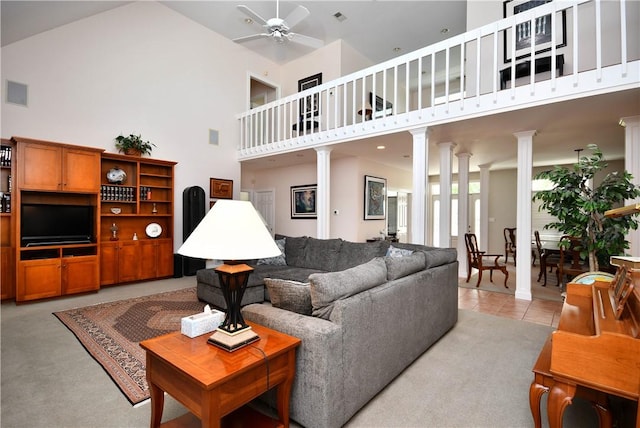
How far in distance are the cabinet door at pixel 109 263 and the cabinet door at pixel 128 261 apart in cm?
6

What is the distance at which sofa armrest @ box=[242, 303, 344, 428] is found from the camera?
1662 millimetres

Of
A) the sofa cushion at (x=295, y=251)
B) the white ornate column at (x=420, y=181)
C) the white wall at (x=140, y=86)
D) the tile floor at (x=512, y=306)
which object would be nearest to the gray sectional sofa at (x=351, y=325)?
the tile floor at (x=512, y=306)

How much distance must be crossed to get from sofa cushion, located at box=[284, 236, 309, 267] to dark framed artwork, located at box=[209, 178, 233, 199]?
8.81 ft

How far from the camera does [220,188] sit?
698 cm

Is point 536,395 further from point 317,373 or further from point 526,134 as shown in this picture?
point 526,134

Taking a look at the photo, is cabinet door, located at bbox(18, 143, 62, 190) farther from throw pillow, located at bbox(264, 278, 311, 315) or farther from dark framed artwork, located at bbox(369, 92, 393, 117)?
dark framed artwork, located at bbox(369, 92, 393, 117)

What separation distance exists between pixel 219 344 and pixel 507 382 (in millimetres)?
2152

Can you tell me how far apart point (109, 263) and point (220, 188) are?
263cm

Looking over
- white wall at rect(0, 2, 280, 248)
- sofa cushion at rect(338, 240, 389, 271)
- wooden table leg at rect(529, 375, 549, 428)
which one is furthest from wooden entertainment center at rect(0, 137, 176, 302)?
wooden table leg at rect(529, 375, 549, 428)

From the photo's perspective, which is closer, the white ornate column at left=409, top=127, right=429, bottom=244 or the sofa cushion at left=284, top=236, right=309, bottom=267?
the white ornate column at left=409, top=127, right=429, bottom=244

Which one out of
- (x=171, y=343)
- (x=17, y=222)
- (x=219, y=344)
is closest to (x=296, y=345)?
(x=219, y=344)

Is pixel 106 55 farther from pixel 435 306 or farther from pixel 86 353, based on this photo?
pixel 435 306

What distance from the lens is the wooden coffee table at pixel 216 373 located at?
4.13ft

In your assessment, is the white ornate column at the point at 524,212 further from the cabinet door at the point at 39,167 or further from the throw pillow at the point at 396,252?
the cabinet door at the point at 39,167
